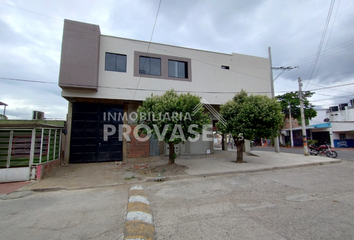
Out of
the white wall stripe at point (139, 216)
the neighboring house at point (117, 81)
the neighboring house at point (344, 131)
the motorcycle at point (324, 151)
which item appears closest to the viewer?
the white wall stripe at point (139, 216)

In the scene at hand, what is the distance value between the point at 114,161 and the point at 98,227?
28.5ft

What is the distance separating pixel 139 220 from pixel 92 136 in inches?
363

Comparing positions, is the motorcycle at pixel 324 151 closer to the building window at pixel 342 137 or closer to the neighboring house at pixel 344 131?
the neighboring house at pixel 344 131

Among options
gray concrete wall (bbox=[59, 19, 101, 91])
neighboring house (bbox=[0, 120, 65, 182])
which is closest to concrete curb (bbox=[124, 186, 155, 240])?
neighboring house (bbox=[0, 120, 65, 182])

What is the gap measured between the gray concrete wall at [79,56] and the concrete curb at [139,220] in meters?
7.73

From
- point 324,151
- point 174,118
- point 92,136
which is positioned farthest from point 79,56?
point 324,151

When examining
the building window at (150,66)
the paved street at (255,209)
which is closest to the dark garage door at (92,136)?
the building window at (150,66)

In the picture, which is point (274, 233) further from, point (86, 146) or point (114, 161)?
point (86, 146)

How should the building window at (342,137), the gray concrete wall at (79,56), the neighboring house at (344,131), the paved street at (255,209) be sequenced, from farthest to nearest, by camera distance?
the building window at (342,137) → the neighboring house at (344,131) → the gray concrete wall at (79,56) → the paved street at (255,209)

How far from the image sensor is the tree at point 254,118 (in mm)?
8969

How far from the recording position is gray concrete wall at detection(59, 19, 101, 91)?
32.0 ft

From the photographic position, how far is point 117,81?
435 inches

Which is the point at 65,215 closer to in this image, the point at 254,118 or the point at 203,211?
the point at 203,211

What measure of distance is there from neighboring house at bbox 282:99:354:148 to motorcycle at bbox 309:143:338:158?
15.6 m
